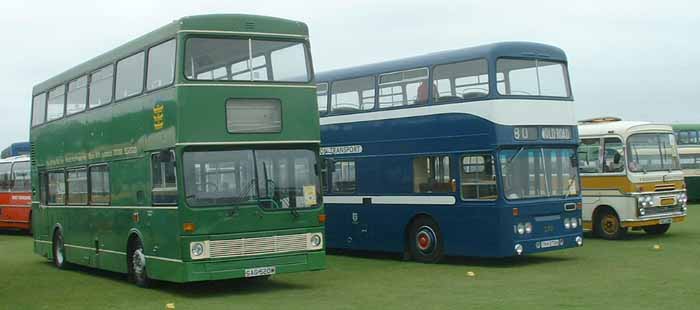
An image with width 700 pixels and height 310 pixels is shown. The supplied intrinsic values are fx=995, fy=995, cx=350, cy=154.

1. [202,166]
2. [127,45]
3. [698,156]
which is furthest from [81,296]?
[698,156]

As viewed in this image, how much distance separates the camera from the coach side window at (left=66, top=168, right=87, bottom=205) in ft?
62.1

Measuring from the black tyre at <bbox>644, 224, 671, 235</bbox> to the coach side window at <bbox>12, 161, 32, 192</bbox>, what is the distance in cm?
1993

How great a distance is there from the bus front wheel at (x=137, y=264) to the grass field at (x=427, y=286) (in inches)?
8.3

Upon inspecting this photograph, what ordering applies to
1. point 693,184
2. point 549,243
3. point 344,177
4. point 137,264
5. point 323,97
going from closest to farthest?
point 137,264 → point 549,243 → point 344,177 → point 323,97 → point 693,184

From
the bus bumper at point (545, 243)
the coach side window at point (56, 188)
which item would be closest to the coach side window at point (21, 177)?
the coach side window at point (56, 188)

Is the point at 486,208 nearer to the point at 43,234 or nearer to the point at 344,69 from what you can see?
the point at 344,69

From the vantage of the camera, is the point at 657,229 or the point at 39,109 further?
the point at 657,229

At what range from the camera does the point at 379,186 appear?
20.2 metres

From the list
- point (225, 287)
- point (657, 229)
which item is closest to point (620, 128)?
point (657, 229)

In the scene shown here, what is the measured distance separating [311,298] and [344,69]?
26.7 feet

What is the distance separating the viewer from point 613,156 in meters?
22.7

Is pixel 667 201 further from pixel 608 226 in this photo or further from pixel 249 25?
pixel 249 25

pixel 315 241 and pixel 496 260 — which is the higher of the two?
pixel 315 241

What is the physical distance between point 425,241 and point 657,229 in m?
7.95
